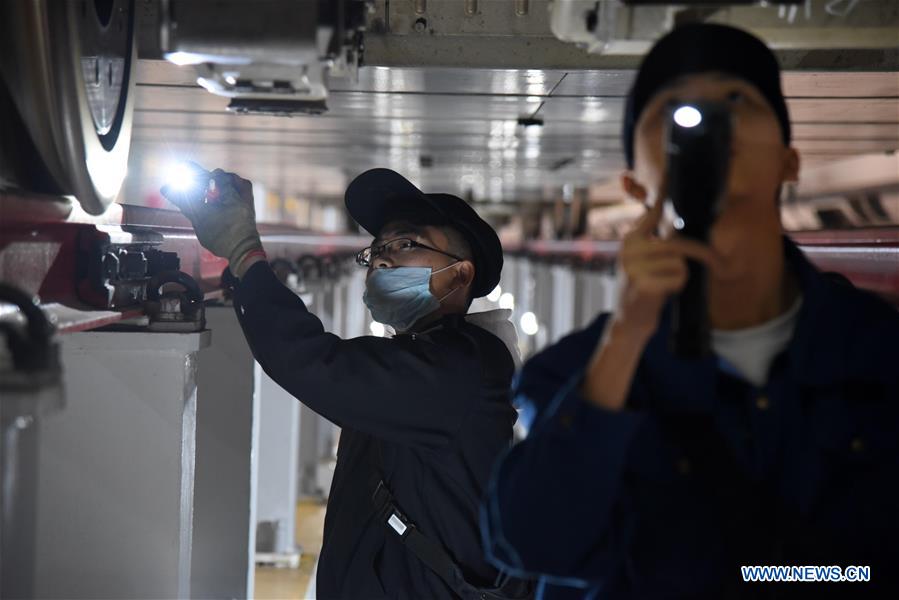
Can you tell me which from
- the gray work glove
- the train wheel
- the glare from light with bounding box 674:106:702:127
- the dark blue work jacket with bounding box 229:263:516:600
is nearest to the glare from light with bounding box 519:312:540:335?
the dark blue work jacket with bounding box 229:263:516:600

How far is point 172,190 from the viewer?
2027 mm

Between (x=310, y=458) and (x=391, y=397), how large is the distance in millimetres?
4063

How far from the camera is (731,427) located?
1292 millimetres

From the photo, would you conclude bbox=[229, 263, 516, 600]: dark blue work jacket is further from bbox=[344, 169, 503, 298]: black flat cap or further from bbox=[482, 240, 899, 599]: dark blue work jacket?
bbox=[482, 240, 899, 599]: dark blue work jacket

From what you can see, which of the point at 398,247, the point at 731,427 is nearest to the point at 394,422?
the point at 398,247

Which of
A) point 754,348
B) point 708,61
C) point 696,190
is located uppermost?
point 708,61

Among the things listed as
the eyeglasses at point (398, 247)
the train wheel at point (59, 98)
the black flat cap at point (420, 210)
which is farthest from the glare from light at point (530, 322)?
the train wheel at point (59, 98)

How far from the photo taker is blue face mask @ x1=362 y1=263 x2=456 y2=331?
2.35 m

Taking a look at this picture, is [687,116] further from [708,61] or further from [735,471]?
[735,471]

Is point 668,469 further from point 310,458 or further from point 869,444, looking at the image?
point 310,458

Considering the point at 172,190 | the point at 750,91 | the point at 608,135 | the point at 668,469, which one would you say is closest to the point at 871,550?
the point at 668,469

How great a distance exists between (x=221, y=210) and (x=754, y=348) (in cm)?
120

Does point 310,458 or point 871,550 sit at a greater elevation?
point 871,550

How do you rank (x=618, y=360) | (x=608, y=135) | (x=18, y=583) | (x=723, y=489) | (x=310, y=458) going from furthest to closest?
1. (x=310, y=458)
2. (x=608, y=135)
3. (x=18, y=583)
4. (x=723, y=489)
5. (x=618, y=360)
